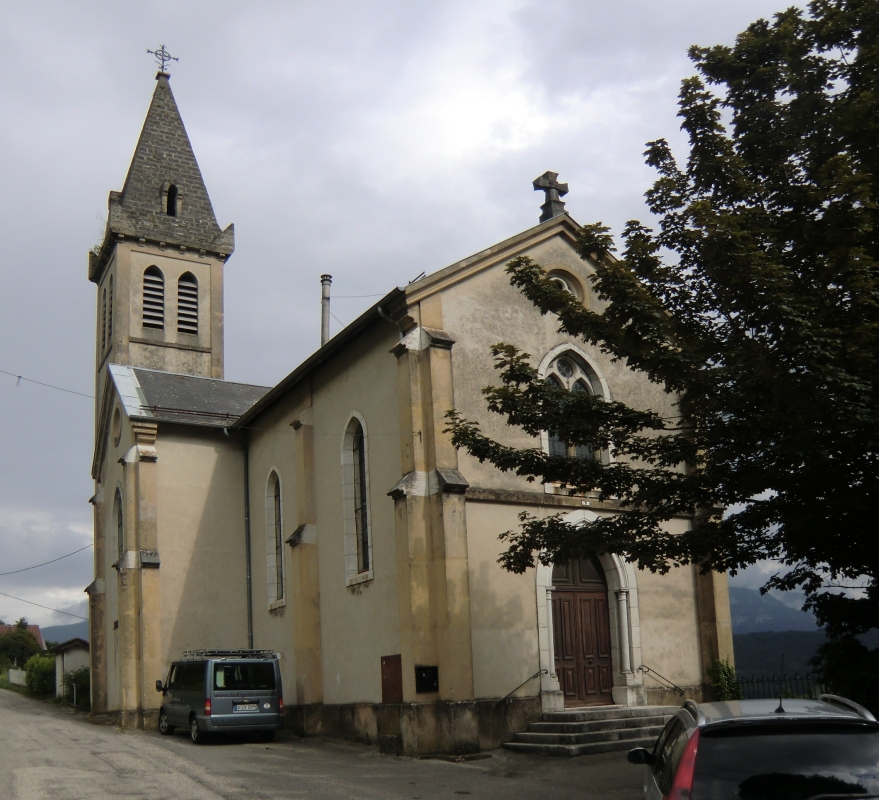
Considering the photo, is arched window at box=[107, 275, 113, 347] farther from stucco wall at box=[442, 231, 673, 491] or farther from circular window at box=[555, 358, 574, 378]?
circular window at box=[555, 358, 574, 378]

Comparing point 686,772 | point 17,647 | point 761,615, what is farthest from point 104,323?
point 761,615

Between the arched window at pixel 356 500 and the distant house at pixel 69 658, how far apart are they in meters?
21.7

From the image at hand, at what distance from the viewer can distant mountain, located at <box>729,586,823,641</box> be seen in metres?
130

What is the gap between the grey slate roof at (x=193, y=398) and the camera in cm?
2561

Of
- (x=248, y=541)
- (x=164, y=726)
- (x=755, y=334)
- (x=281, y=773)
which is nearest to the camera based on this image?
(x=755, y=334)

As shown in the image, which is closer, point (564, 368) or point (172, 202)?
point (564, 368)

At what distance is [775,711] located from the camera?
18.7 feet

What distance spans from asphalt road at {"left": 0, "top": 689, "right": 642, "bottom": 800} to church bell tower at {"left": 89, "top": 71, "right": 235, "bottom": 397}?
65.0ft

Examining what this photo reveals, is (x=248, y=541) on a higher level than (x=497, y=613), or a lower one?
higher

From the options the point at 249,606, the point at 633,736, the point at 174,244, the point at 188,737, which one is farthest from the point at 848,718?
the point at 174,244

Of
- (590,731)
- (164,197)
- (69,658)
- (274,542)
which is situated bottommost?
(590,731)

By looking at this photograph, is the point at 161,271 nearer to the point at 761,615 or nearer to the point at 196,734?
the point at 196,734

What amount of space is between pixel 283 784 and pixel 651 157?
29.8 ft

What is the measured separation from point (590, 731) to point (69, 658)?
27.9 m
